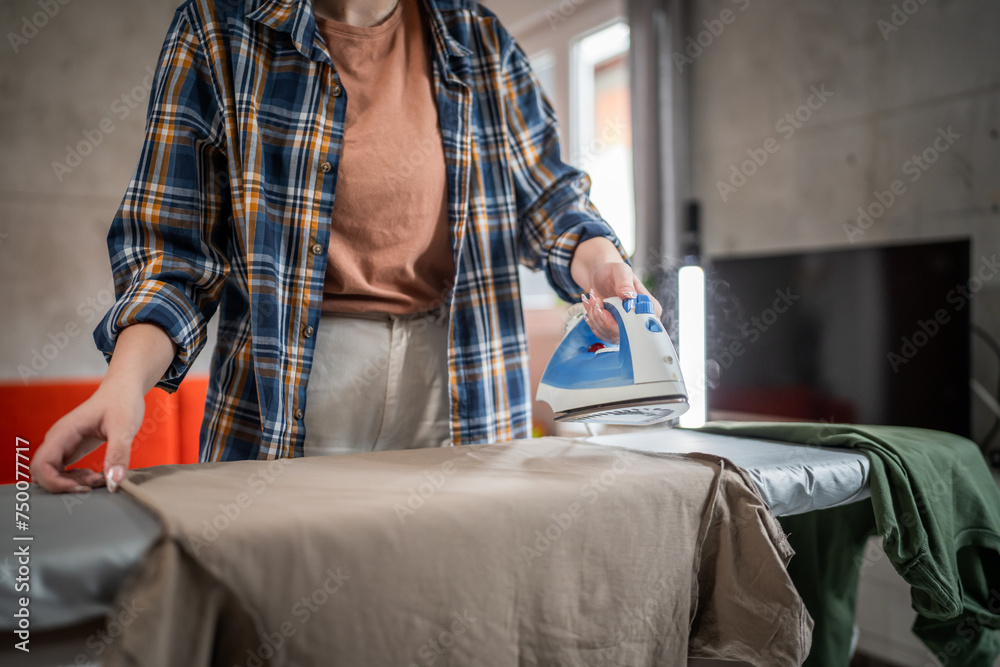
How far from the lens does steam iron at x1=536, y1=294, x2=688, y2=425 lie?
838mm

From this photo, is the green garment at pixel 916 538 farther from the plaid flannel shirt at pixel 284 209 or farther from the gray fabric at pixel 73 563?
the gray fabric at pixel 73 563

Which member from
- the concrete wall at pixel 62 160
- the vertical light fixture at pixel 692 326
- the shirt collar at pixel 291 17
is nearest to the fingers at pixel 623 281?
the shirt collar at pixel 291 17

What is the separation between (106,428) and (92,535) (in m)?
0.14

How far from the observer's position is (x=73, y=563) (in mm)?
498

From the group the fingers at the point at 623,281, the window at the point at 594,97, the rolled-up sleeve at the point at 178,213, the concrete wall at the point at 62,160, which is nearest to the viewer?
the rolled-up sleeve at the point at 178,213

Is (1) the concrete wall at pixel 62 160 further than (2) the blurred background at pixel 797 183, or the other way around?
(1) the concrete wall at pixel 62 160

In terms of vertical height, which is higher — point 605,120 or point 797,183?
point 605,120

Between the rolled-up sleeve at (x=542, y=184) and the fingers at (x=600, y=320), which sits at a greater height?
the rolled-up sleeve at (x=542, y=184)

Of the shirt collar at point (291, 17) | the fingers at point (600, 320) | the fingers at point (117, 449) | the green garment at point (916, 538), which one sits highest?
the shirt collar at point (291, 17)

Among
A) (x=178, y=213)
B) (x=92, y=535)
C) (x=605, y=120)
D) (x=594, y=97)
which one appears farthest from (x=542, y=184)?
(x=594, y=97)

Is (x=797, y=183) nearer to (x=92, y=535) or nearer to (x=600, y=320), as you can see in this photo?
(x=600, y=320)

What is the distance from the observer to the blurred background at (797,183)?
2279mm

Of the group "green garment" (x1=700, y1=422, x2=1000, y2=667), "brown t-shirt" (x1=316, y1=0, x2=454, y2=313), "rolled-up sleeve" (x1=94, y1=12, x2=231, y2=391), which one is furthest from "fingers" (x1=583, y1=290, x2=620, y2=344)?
"rolled-up sleeve" (x1=94, y1=12, x2=231, y2=391)

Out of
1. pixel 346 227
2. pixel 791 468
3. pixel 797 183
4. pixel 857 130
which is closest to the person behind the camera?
pixel 791 468
